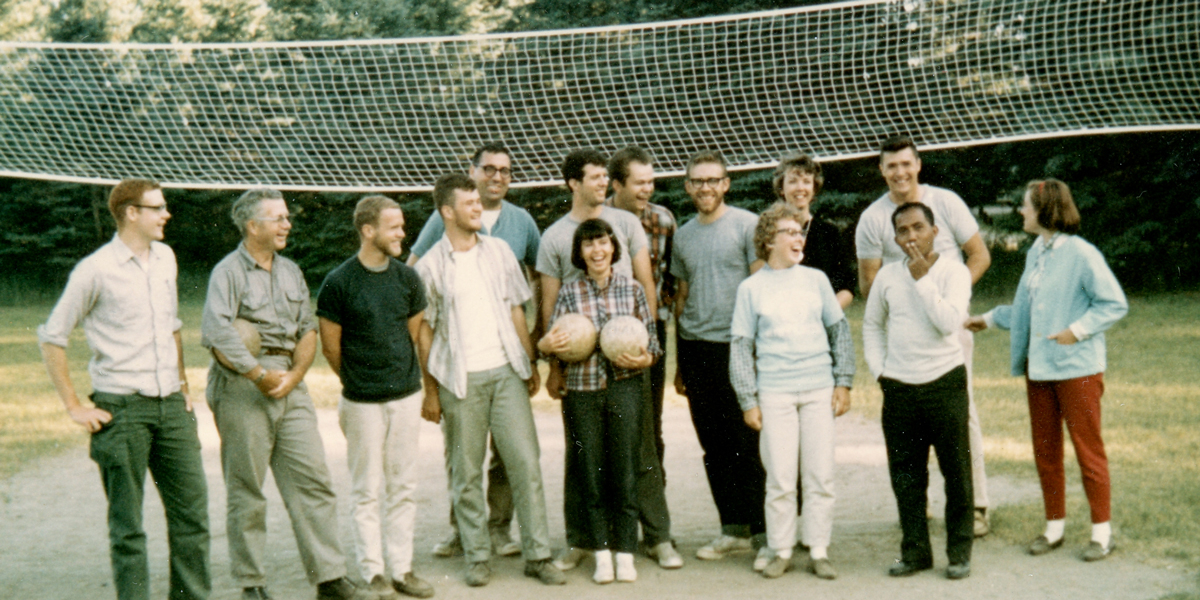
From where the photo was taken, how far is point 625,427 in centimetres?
546

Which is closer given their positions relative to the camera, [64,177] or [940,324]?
[940,324]

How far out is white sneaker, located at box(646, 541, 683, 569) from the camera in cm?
554

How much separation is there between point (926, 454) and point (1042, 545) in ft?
2.56

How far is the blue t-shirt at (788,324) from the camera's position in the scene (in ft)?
Result: 17.6

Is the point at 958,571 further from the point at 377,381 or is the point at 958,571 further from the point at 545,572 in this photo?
the point at 377,381

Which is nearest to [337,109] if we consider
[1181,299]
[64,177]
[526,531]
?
[64,177]

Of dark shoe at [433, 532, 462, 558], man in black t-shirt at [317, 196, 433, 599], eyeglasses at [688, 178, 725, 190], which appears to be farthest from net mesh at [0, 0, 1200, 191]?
man in black t-shirt at [317, 196, 433, 599]

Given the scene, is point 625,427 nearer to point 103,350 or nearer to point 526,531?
point 526,531

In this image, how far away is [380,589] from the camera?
520 centimetres

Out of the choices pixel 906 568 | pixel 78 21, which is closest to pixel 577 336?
pixel 906 568

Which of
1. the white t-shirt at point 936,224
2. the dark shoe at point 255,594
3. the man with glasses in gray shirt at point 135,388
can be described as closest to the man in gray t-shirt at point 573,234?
the white t-shirt at point 936,224

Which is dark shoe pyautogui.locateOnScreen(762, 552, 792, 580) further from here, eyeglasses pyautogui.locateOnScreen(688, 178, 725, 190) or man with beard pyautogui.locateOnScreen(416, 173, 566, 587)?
eyeglasses pyautogui.locateOnScreen(688, 178, 725, 190)

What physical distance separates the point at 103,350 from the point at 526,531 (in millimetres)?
2128

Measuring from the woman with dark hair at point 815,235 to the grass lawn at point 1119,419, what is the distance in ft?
5.22
